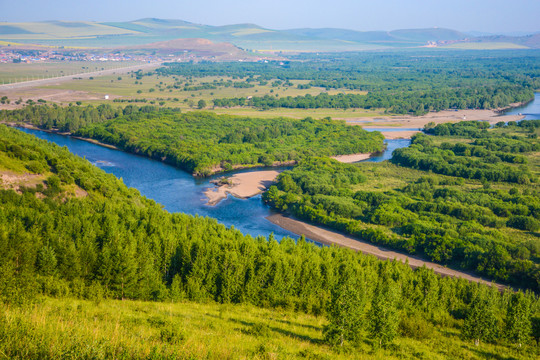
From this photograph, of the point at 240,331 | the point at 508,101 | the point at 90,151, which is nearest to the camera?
the point at 240,331

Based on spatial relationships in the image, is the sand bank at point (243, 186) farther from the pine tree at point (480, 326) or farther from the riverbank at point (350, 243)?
→ the pine tree at point (480, 326)

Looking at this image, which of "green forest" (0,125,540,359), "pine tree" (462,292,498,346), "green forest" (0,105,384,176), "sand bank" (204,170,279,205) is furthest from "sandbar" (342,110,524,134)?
"pine tree" (462,292,498,346)

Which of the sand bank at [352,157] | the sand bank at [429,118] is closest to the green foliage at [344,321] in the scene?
the sand bank at [352,157]

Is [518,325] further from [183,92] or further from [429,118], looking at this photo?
[183,92]

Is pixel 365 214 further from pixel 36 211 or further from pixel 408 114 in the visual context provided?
pixel 408 114

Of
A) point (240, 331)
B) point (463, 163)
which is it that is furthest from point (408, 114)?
point (240, 331)

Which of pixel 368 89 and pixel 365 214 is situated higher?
pixel 368 89
